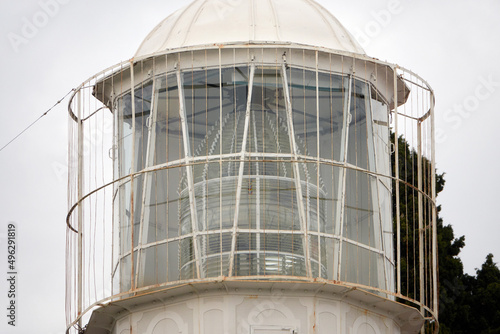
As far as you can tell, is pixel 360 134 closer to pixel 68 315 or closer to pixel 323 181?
pixel 323 181

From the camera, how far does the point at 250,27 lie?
83.9ft

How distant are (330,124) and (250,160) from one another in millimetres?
1740

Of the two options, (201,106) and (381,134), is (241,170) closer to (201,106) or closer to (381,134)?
(201,106)

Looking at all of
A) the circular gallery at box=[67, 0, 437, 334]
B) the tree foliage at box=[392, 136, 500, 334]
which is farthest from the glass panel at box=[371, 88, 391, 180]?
the tree foliage at box=[392, 136, 500, 334]

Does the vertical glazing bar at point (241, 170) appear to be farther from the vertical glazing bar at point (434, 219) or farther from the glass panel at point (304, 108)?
the vertical glazing bar at point (434, 219)

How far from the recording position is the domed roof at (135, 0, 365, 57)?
25438 mm

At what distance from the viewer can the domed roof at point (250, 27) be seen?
83.5ft

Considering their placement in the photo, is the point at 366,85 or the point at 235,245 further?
the point at 366,85

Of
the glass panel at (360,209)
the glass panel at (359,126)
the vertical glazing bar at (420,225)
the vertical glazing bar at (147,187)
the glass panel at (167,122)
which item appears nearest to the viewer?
the vertical glazing bar at (147,187)

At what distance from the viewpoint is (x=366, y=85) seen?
83.7 ft

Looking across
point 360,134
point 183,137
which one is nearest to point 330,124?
point 360,134

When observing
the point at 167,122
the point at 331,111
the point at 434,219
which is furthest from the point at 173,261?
the point at 434,219

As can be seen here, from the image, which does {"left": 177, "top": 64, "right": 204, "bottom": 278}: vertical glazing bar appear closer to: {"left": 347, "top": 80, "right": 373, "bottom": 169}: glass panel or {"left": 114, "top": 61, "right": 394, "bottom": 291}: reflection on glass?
{"left": 114, "top": 61, "right": 394, "bottom": 291}: reflection on glass
